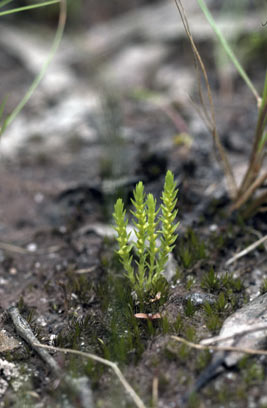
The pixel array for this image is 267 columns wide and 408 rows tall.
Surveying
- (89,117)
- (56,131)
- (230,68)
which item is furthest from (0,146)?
(230,68)

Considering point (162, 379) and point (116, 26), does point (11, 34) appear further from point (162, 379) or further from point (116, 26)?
point (162, 379)

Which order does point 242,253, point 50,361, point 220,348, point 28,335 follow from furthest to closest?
point 242,253, point 28,335, point 50,361, point 220,348

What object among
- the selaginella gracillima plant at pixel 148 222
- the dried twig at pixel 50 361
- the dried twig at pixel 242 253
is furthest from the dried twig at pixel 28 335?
the dried twig at pixel 242 253

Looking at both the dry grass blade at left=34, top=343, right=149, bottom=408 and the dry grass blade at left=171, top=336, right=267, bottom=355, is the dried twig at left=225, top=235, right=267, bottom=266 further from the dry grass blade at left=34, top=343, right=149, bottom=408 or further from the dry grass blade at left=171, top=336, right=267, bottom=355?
the dry grass blade at left=34, top=343, right=149, bottom=408

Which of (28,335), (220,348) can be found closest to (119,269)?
(28,335)

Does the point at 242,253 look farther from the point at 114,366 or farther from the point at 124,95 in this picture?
the point at 124,95

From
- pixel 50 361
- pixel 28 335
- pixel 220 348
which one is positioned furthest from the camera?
pixel 28 335

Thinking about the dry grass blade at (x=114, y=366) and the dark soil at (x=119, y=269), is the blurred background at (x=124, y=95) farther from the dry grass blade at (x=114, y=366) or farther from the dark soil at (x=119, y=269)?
the dry grass blade at (x=114, y=366)

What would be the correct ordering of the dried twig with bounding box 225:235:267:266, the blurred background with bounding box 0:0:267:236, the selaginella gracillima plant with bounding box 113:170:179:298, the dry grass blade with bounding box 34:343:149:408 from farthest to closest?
1. the blurred background with bounding box 0:0:267:236
2. the dried twig with bounding box 225:235:267:266
3. the selaginella gracillima plant with bounding box 113:170:179:298
4. the dry grass blade with bounding box 34:343:149:408

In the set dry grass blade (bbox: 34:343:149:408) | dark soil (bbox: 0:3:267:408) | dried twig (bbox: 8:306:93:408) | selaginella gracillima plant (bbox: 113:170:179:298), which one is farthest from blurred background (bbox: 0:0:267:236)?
dry grass blade (bbox: 34:343:149:408)

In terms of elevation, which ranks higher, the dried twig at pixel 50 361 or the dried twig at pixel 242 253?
the dried twig at pixel 50 361

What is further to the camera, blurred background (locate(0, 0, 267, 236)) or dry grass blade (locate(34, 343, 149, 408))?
blurred background (locate(0, 0, 267, 236))
